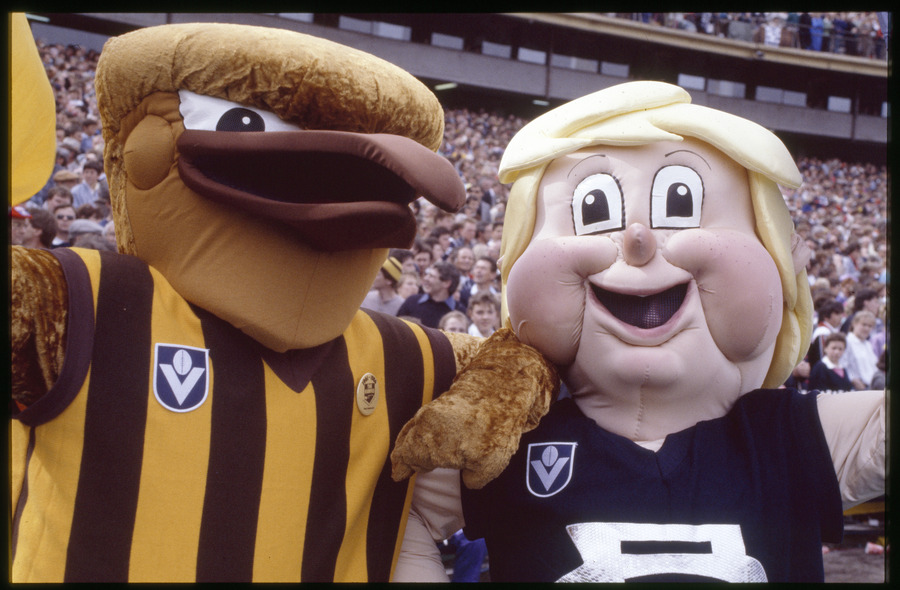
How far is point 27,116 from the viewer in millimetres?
1329

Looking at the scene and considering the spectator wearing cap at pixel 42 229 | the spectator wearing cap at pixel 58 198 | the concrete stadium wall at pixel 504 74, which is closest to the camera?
the spectator wearing cap at pixel 42 229

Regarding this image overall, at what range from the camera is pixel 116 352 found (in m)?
1.45

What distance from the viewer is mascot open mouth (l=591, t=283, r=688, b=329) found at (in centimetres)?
171

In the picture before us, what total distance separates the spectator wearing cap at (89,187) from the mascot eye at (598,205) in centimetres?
547

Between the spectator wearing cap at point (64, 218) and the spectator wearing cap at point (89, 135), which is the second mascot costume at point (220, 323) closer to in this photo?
the spectator wearing cap at point (64, 218)

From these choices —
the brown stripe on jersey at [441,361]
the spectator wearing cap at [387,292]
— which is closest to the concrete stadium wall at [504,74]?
the spectator wearing cap at [387,292]

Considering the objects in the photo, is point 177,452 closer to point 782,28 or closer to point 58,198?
point 58,198

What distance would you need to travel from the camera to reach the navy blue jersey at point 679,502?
1572 mm

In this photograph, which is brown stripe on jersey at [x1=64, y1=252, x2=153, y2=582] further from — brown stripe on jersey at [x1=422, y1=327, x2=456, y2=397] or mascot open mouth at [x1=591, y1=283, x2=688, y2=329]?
mascot open mouth at [x1=591, y1=283, x2=688, y2=329]

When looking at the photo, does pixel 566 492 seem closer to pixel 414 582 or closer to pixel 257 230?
pixel 414 582

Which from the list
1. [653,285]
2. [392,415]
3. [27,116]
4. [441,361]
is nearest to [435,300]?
[441,361]

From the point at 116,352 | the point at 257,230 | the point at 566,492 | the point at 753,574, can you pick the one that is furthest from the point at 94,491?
the point at 753,574

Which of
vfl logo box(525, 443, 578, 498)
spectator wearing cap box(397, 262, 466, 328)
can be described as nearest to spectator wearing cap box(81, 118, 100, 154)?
spectator wearing cap box(397, 262, 466, 328)

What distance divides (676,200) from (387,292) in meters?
3.29
